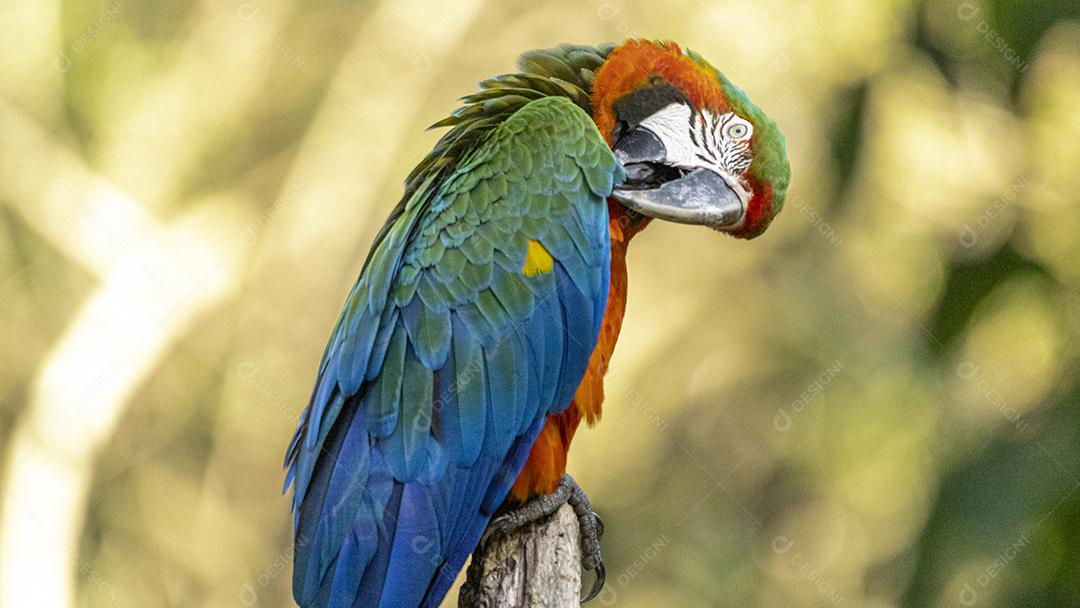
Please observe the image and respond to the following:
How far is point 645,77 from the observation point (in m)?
2.63

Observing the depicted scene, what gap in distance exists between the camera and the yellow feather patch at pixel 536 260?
2.44 meters

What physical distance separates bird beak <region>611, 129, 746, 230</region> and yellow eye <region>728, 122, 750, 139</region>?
0.38 ft

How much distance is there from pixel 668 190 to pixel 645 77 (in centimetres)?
30

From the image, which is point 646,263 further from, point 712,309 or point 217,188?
point 217,188

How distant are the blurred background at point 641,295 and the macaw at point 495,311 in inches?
120

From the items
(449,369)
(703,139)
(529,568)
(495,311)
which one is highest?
(703,139)

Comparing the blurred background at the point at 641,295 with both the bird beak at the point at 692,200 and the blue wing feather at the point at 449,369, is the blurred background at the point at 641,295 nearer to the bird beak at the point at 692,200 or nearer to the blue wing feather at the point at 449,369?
the bird beak at the point at 692,200

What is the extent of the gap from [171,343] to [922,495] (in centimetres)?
412

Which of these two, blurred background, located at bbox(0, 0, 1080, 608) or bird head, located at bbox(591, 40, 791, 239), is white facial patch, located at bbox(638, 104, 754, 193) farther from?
blurred background, located at bbox(0, 0, 1080, 608)

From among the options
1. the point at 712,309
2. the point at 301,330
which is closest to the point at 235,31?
the point at 301,330

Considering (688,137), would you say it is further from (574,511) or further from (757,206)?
(574,511)

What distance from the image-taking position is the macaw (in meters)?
2.29

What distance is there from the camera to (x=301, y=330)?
606cm

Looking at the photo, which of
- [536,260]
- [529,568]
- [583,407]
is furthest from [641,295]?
[529,568]
